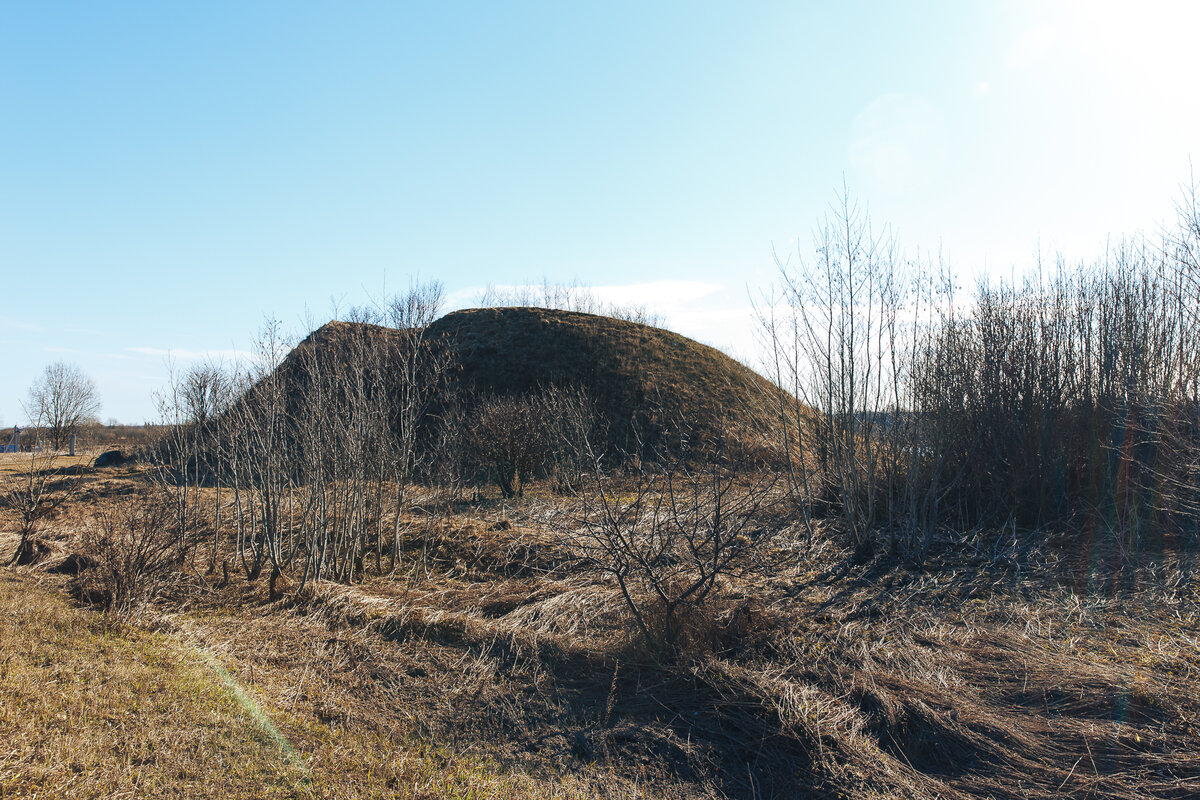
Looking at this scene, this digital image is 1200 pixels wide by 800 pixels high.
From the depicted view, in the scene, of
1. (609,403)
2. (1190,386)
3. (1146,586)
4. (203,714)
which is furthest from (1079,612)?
(609,403)

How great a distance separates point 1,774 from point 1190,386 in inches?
462

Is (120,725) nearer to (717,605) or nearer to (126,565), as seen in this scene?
(126,565)

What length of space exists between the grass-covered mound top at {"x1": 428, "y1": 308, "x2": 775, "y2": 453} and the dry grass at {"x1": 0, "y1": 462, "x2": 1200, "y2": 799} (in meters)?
14.9

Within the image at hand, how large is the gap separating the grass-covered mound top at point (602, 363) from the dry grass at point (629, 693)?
48.8 ft

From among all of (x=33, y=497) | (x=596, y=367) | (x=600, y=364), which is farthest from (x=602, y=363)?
(x=33, y=497)

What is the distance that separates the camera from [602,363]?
82.2 feet

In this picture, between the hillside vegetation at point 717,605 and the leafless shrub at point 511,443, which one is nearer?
the hillside vegetation at point 717,605

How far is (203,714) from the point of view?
14.0 ft

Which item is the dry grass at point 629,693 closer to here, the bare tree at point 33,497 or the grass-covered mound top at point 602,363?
the bare tree at point 33,497

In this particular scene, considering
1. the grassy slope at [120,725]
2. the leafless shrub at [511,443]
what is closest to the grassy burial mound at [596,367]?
the leafless shrub at [511,443]

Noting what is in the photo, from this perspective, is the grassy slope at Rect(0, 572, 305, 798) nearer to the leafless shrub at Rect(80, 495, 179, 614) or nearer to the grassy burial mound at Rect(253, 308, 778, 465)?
the leafless shrub at Rect(80, 495, 179, 614)

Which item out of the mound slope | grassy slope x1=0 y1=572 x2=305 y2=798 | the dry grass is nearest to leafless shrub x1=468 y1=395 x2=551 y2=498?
the mound slope

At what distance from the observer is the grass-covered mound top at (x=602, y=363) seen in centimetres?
2292

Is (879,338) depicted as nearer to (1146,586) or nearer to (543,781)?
(1146,586)
